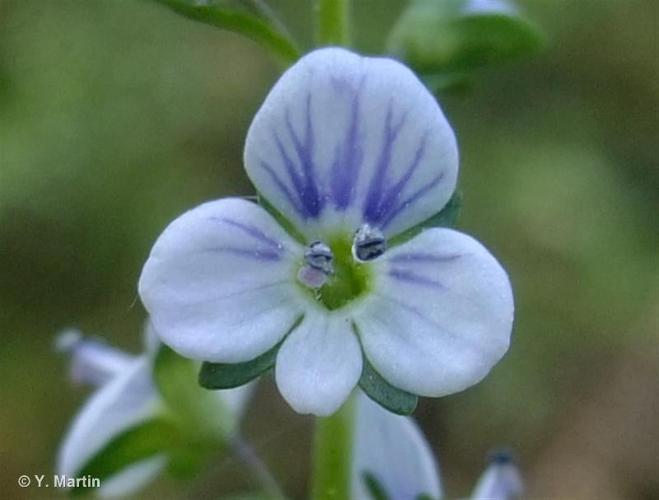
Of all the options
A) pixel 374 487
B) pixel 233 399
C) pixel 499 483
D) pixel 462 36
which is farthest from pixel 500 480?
pixel 462 36

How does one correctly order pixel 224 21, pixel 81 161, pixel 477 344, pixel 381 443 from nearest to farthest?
pixel 477 344 < pixel 224 21 < pixel 381 443 < pixel 81 161

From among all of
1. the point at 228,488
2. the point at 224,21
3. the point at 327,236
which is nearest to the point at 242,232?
the point at 327,236

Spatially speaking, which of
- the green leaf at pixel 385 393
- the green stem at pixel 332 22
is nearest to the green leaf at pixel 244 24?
the green stem at pixel 332 22

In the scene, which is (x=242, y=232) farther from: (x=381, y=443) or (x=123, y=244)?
(x=123, y=244)

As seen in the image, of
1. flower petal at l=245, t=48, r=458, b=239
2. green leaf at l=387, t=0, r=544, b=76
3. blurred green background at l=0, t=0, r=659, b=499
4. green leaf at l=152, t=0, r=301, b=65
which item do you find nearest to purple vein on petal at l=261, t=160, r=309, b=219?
flower petal at l=245, t=48, r=458, b=239

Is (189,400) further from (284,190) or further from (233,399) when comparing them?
(284,190)

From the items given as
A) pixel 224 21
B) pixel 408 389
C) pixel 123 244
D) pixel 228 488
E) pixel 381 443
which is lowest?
pixel 228 488

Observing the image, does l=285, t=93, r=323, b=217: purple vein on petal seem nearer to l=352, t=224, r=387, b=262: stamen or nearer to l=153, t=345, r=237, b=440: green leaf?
l=352, t=224, r=387, b=262: stamen
